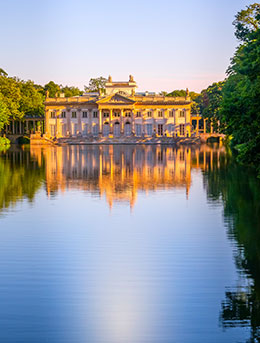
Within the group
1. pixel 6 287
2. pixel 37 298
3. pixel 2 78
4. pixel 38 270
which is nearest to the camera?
pixel 37 298

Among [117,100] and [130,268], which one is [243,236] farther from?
[117,100]

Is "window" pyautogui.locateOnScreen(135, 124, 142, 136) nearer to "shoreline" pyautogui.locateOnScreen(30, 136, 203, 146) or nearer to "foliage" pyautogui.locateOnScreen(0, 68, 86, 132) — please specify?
"shoreline" pyautogui.locateOnScreen(30, 136, 203, 146)

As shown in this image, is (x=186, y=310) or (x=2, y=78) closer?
(x=186, y=310)

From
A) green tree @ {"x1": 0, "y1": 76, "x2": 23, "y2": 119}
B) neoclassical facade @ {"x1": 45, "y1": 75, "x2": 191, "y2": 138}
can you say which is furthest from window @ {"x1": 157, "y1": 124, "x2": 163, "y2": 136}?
green tree @ {"x1": 0, "y1": 76, "x2": 23, "y2": 119}

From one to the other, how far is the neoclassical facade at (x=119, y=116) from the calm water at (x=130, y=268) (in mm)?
87418

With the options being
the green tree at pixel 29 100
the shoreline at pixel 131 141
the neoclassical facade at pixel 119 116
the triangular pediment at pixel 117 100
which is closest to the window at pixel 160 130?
the neoclassical facade at pixel 119 116

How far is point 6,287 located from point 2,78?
100343 millimetres

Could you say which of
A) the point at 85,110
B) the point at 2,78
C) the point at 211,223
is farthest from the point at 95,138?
the point at 211,223

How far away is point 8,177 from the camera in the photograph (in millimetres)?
36625

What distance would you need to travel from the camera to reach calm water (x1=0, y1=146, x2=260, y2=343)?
9.91m

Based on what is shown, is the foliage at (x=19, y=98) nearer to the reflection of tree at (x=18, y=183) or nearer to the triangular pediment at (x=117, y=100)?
the triangular pediment at (x=117, y=100)

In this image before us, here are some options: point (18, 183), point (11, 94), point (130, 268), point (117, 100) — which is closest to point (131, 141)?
point (117, 100)

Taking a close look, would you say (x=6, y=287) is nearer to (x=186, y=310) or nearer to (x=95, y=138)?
(x=186, y=310)

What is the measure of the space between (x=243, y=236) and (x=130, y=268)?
4837 millimetres
